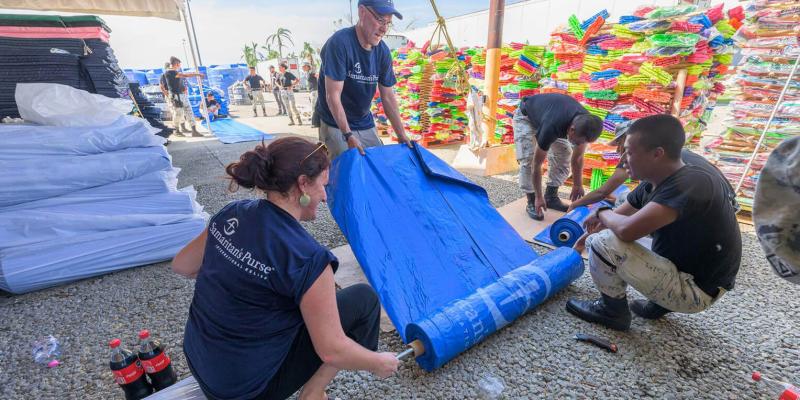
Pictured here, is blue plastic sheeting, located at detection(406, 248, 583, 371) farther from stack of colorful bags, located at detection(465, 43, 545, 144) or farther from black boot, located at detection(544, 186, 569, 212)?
stack of colorful bags, located at detection(465, 43, 545, 144)

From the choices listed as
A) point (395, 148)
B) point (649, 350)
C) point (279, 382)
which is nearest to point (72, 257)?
point (279, 382)

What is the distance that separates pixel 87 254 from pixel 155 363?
130 cm

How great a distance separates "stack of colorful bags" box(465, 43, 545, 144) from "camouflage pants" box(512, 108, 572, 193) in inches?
59.9

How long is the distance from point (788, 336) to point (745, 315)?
0.54ft

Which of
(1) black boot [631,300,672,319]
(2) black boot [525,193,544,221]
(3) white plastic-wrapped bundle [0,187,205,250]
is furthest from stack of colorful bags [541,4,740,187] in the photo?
(3) white plastic-wrapped bundle [0,187,205,250]

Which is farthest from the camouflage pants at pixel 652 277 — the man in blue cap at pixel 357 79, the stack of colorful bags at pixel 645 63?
the stack of colorful bags at pixel 645 63

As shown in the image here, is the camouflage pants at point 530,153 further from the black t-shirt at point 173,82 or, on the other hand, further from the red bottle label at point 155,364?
the black t-shirt at point 173,82

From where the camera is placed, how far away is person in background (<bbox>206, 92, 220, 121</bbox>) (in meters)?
10.1

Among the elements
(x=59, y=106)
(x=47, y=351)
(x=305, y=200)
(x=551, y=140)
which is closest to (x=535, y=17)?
(x=551, y=140)

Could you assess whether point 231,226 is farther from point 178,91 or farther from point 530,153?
point 178,91

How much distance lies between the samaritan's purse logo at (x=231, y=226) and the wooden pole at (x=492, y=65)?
3.78 metres

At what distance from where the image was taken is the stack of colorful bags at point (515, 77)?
4449mm

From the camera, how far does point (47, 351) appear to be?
1.55 meters

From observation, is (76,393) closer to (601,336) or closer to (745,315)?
(601,336)
